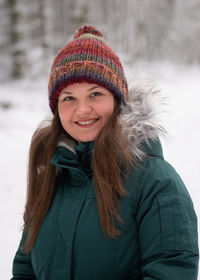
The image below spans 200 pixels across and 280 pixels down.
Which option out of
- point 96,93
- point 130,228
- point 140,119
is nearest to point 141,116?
point 140,119

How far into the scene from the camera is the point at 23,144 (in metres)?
6.23

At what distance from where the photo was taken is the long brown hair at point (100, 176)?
139 cm

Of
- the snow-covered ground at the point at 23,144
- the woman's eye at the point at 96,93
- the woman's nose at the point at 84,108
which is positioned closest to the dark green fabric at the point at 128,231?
the woman's nose at the point at 84,108

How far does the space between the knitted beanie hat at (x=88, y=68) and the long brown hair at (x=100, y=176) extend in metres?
0.16

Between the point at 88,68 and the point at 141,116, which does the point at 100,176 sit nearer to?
the point at 141,116

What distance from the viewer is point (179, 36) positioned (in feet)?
90.9

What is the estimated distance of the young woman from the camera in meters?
1.26

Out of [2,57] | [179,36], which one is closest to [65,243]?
[2,57]

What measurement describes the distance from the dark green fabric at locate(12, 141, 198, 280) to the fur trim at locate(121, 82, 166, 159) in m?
0.06

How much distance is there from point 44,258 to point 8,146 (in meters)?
4.94

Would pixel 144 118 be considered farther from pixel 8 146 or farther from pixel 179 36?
pixel 179 36

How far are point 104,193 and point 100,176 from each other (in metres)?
0.10

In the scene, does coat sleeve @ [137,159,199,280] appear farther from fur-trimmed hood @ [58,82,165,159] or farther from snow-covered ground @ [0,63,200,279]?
snow-covered ground @ [0,63,200,279]

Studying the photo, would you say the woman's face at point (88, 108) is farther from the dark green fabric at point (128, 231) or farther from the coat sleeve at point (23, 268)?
the coat sleeve at point (23, 268)
